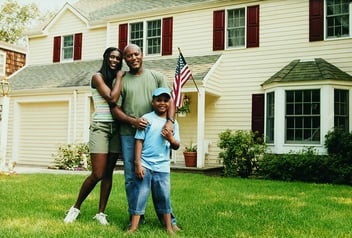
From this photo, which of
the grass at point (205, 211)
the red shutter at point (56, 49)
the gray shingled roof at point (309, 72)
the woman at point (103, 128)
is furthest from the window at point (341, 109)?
the red shutter at point (56, 49)

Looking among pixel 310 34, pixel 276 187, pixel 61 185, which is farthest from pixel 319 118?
pixel 61 185

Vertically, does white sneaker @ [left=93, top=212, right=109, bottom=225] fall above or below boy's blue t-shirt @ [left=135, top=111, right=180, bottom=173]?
below

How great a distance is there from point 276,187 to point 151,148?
498 cm

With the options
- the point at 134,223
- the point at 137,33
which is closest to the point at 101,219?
the point at 134,223

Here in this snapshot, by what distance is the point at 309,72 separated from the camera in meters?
11.0

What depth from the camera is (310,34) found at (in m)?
11.7

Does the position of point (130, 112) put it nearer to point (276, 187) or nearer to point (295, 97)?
point (276, 187)

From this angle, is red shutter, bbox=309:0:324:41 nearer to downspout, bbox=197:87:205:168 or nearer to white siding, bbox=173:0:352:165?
white siding, bbox=173:0:352:165

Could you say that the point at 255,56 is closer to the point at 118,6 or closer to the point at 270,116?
the point at 270,116

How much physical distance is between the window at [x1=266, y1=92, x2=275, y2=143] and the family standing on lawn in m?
7.90

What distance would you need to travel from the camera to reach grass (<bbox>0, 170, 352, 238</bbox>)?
4.11 metres

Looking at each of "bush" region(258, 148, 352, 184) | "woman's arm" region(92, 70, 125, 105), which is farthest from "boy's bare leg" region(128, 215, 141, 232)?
"bush" region(258, 148, 352, 184)

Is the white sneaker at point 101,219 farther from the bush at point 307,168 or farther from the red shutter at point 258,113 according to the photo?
the red shutter at point 258,113

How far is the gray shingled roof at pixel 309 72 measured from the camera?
1070 centimetres
